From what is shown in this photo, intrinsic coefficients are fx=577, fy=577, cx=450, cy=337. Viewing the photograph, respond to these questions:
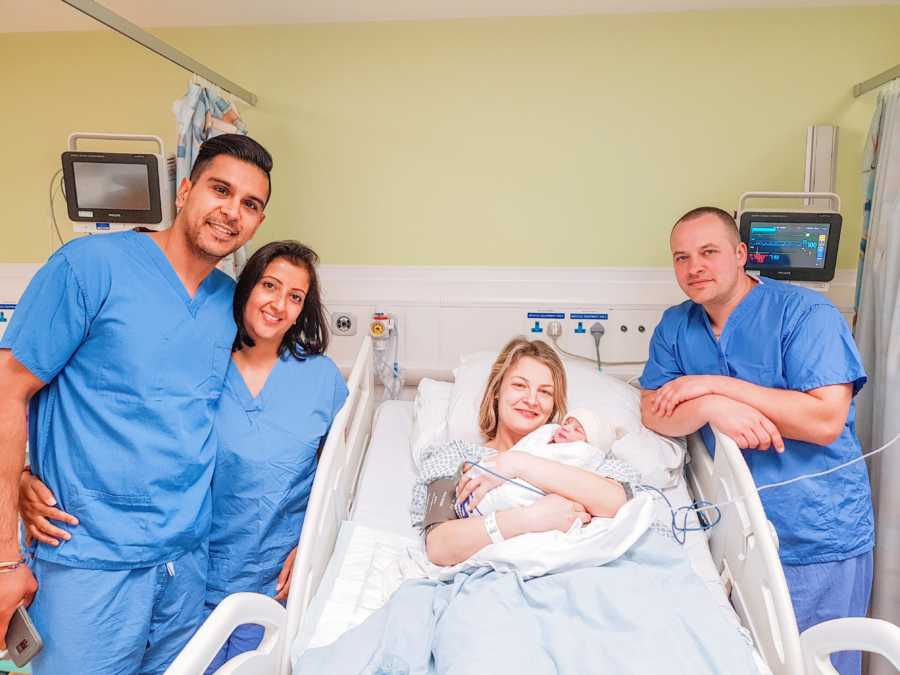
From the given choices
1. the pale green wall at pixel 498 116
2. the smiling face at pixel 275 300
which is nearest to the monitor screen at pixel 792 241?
the pale green wall at pixel 498 116

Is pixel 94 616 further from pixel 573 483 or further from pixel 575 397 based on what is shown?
pixel 575 397

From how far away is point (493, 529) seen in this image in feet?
4.51

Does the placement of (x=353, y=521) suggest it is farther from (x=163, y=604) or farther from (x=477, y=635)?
(x=477, y=635)

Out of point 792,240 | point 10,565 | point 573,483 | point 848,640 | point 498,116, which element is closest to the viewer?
point 848,640

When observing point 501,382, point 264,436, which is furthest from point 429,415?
point 264,436

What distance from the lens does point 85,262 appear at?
133cm

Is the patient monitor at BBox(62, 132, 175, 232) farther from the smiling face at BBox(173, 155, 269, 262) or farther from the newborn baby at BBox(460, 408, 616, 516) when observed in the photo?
the newborn baby at BBox(460, 408, 616, 516)

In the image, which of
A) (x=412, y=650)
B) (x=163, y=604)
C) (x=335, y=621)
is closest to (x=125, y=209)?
(x=163, y=604)

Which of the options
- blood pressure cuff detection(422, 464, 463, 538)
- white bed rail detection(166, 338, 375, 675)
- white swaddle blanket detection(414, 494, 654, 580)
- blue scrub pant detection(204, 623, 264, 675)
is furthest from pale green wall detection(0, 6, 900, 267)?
blue scrub pant detection(204, 623, 264, 675)

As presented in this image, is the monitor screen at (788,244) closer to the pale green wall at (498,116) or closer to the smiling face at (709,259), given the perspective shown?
the smiling face at (709,259)

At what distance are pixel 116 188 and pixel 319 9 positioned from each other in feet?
3.40

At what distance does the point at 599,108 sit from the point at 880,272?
1164 mm

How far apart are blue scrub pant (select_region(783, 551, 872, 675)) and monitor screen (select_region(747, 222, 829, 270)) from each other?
949 millimetres

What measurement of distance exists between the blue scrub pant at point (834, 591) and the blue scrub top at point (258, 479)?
57.3 inches
